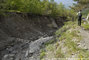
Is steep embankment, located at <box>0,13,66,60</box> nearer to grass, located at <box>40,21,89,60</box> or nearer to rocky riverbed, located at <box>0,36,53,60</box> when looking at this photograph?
rocky riverbed, located at <box>0,36,53,60</box>

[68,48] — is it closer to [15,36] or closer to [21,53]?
[21,53]

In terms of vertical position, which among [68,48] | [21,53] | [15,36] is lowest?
[21,53]

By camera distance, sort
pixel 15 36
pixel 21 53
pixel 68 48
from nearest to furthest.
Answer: pixel 68 48
pixel 21 53
pixel 15 36

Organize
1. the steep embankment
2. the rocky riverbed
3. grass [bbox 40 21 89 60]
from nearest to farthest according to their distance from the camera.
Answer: grass [bbox 40 21 89 60] < the rocky riverbed < the steep embankment

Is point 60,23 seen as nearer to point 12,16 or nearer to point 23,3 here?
point 23,3

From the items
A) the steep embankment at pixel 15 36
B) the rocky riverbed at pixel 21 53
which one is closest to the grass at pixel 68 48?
the rocky riverbed at pixel 21 53

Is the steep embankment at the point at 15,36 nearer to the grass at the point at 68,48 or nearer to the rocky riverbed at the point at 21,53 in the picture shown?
the rocky riverbed at the point at 21,53

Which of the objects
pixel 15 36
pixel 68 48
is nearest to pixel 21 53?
pixel 15 36

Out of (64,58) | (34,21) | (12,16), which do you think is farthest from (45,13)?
(64,58)

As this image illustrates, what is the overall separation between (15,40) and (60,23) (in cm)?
1906

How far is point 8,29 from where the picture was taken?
12062 millimetres

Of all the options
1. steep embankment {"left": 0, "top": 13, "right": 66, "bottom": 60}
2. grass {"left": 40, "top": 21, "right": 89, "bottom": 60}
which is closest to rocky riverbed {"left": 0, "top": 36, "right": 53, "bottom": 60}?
steep embankment {"left": 0, "top": 13, "right": 66, "bottom": 60}

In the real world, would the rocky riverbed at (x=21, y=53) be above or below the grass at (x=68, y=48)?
below

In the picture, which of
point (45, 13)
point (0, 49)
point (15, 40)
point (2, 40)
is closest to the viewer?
point (0, 49)
